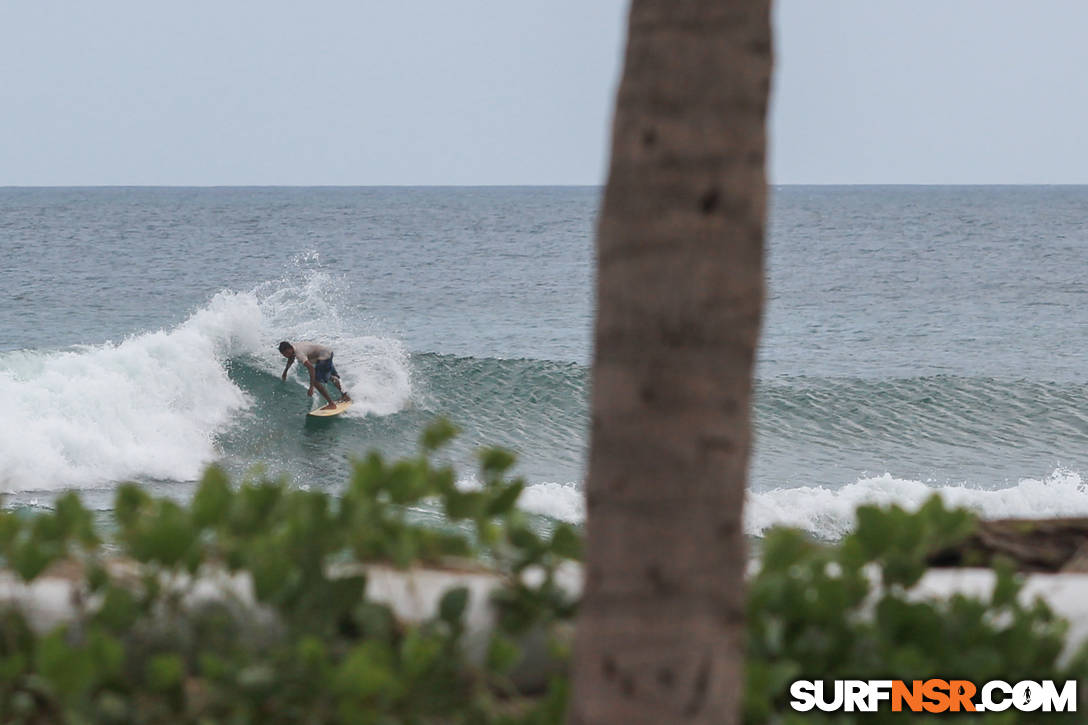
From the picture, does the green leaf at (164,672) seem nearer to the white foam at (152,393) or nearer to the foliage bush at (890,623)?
the foliage bush at (890,623)

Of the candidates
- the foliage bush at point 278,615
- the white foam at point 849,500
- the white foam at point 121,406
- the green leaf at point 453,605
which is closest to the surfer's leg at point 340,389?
the white foam at point 121,406

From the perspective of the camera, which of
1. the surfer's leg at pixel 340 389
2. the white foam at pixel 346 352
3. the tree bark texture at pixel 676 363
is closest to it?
the tree bark texture at pixel 676 363

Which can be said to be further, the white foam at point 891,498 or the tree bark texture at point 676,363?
the white foam at point 891,498

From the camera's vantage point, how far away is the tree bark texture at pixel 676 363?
5.35 feet

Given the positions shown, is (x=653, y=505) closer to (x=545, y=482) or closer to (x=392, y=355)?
(x=545, y=482)

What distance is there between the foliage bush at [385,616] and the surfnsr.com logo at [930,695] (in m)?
0.02

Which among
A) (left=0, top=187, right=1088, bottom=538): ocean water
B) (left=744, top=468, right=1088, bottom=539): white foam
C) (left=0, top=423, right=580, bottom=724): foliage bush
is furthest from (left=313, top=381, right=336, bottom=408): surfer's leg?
(left=0, top=423, right=580, bottom=724): foliage bush

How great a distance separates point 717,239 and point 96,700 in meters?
1.44

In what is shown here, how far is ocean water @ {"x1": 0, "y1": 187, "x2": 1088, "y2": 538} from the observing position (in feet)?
47.1

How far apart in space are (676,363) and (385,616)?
0.95 m

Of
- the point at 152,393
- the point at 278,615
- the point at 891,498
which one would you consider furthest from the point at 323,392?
the point at 278,615

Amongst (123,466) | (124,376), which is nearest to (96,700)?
(123,466)

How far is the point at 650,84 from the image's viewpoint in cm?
167

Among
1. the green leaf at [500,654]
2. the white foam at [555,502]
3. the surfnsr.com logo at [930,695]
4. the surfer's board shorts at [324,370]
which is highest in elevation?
the green leaf at [500,654]
